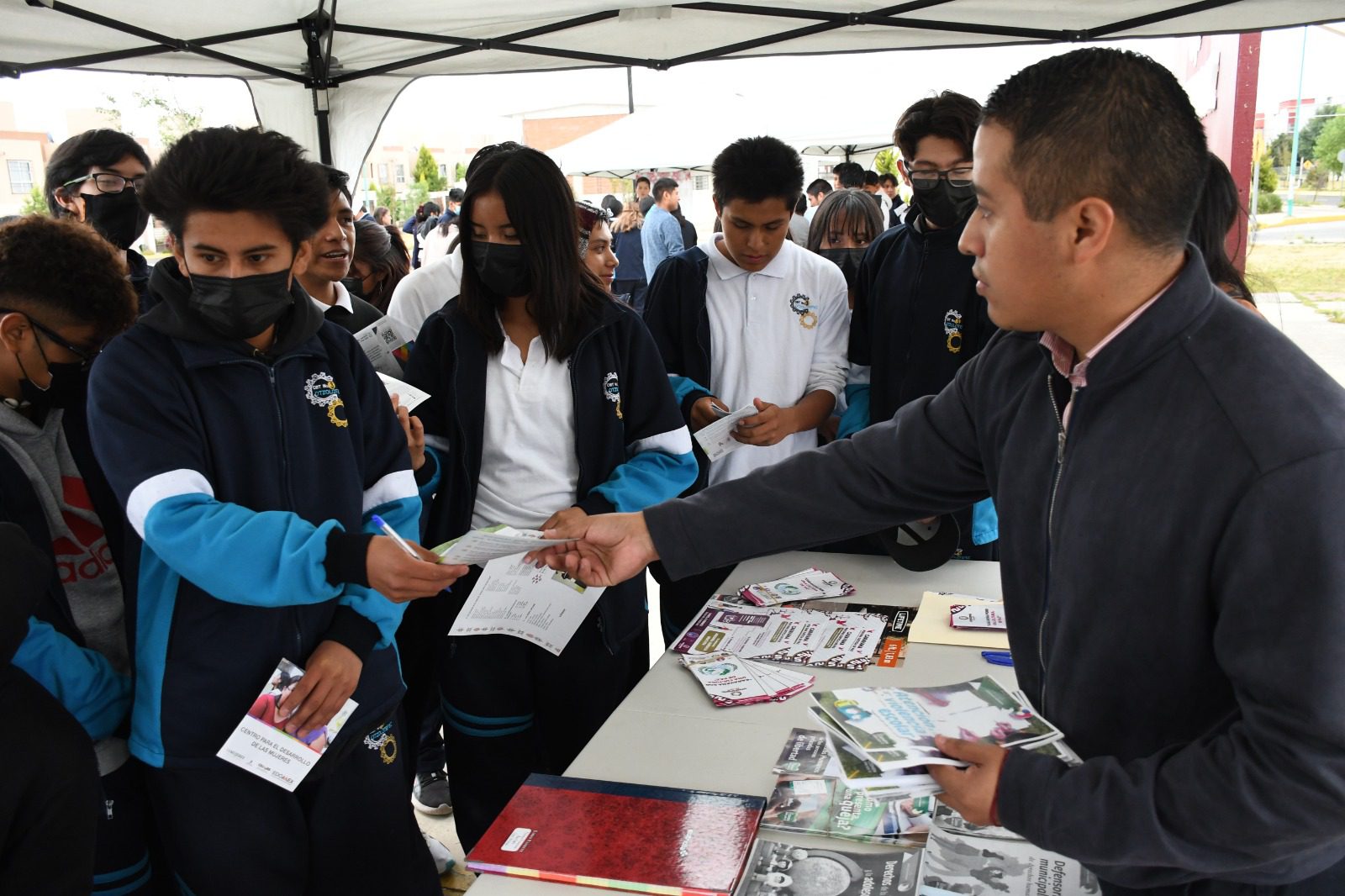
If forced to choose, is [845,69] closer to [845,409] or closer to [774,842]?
[845,409]

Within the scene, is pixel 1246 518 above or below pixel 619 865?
above

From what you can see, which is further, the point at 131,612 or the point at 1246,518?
the point at 131,612

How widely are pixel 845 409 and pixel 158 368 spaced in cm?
191

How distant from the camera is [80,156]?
9.37ft

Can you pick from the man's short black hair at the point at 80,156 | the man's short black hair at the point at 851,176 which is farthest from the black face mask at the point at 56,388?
the man's short black hair at the point at 851,176

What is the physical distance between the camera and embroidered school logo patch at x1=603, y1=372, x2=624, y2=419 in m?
2.34

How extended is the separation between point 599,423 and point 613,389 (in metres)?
0.09

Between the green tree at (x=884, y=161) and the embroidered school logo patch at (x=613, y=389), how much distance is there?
528 inches

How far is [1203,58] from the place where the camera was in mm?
8023

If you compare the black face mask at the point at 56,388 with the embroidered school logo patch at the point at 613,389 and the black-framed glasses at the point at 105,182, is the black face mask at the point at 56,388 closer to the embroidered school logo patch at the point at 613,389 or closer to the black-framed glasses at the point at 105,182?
the embroidered school logo patch at the point at 613,389

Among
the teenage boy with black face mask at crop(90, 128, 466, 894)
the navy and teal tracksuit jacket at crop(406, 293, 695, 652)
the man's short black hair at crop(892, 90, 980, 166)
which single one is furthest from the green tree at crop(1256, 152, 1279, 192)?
the teenage boy with black face mask at crop(90, 128, 466, 894)

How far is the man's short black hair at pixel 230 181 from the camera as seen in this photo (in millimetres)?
1731

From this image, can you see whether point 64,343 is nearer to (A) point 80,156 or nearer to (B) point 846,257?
(A) point 80,156

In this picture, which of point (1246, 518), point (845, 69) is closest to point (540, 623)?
point (1246, 518)
